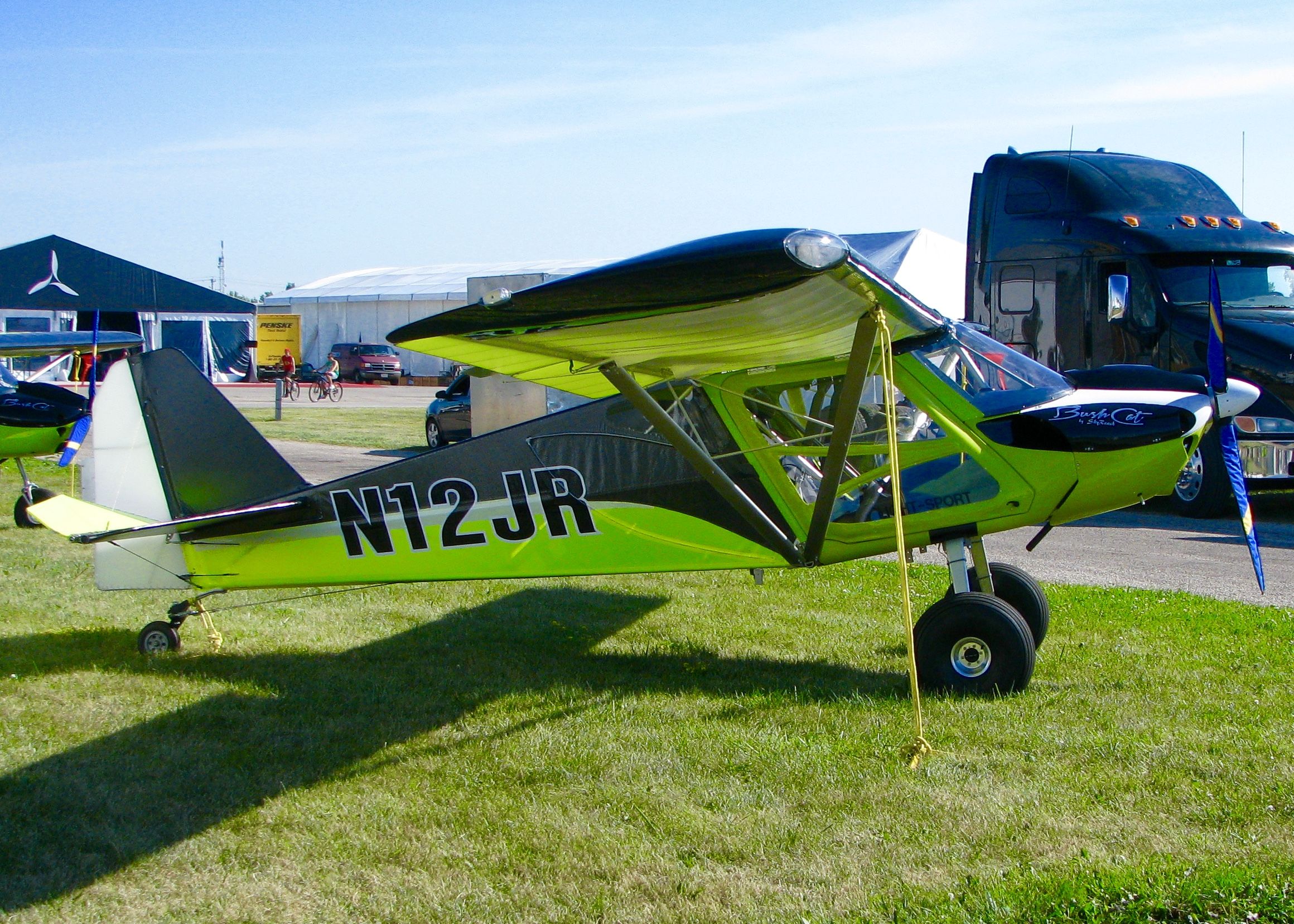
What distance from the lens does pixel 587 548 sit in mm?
6180

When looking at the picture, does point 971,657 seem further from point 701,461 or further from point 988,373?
point 701,461

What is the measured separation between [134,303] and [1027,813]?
40.2 meters

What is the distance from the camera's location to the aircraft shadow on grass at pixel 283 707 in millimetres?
4215

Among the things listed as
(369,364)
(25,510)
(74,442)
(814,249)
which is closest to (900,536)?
(814,249)

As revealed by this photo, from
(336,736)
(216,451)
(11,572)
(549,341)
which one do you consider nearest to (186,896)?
(336,736)

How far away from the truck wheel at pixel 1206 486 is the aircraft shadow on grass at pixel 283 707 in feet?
23.0

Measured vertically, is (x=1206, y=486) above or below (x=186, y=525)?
below

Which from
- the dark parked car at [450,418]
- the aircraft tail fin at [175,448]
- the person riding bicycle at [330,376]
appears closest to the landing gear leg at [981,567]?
the aircraft tail fin at [175,448]

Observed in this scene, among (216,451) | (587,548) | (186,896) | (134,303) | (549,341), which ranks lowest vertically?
(186,896)

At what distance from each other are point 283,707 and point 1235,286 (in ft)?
37.2

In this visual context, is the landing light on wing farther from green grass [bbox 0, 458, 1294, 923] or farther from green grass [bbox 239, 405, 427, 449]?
green grass [bbox 239, 405, 427, 449]

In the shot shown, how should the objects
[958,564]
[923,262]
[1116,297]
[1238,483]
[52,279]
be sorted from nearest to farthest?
[1238,483]
[958,564]
[1116,297]
[923,262]
[52,279]

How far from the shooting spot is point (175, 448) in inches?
264

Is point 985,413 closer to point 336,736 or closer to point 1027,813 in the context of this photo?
point 1027,813
